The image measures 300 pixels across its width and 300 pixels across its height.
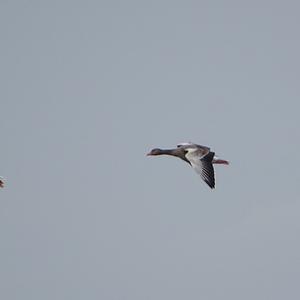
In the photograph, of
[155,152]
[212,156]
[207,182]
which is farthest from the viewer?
[155,152]

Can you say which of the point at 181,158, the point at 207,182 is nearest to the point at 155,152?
the point at 181,158

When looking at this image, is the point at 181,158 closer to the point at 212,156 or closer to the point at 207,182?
the point at 212,156

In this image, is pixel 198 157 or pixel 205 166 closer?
pixel 205 166

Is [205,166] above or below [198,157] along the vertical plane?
below

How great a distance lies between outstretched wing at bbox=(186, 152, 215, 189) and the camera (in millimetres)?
52781

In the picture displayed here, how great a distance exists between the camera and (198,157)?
56062 millimetres

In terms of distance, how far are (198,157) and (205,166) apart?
1719mm

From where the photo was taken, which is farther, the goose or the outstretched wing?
the goose

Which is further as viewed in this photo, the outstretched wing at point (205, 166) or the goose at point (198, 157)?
the goose at point (198, 157)

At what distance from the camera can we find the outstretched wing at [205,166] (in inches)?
2078

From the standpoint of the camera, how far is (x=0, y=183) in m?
65.2

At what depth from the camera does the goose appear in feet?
175

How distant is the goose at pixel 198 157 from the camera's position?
175 ft

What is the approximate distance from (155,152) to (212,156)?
6833mm
